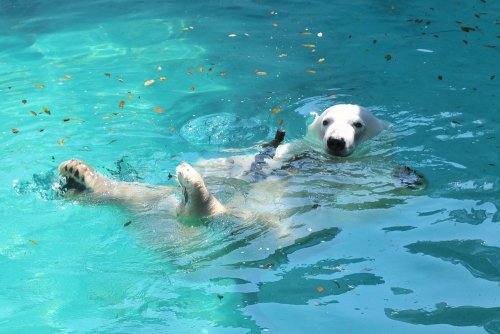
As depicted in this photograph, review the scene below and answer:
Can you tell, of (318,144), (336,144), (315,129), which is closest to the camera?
(336,144)

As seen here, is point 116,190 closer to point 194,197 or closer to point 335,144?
point 194,197

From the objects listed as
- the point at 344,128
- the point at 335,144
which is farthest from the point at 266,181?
the point at 344,128

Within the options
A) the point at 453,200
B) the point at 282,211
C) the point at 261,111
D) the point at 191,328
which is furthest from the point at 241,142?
the point at 191,328

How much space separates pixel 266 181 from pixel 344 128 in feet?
3.36

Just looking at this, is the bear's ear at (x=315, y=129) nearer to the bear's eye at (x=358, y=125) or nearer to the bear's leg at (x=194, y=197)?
the bear's eye at (x=358, y=125)

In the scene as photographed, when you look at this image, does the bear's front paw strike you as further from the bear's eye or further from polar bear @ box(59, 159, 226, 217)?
the bear's eye

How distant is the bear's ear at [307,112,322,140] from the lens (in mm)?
6934

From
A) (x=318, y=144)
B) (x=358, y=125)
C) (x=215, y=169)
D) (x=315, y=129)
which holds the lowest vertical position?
(x=215, y=169)

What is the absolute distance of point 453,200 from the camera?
→ 556 cm

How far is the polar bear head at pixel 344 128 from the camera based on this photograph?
634cm

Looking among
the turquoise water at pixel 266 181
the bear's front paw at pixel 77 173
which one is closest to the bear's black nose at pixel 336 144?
the turquoise water at pixel 266 181

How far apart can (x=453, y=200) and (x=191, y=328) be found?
2.48m

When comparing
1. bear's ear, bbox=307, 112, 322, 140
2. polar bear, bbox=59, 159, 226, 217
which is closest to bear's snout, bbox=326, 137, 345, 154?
bear's ear, bbox=307, 112, 322, 140

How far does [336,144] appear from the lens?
20.7ft
